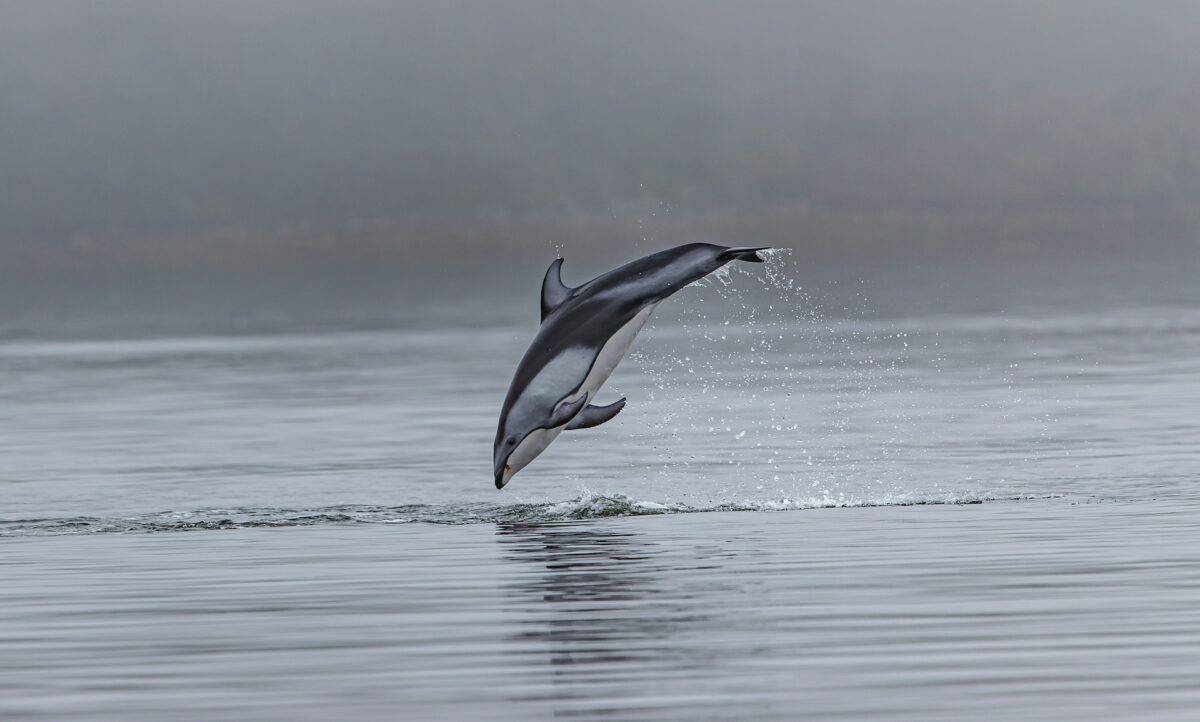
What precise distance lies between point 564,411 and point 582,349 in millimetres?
732

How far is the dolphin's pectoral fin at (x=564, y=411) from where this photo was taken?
74.9 ft

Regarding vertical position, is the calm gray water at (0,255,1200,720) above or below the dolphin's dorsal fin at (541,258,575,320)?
below

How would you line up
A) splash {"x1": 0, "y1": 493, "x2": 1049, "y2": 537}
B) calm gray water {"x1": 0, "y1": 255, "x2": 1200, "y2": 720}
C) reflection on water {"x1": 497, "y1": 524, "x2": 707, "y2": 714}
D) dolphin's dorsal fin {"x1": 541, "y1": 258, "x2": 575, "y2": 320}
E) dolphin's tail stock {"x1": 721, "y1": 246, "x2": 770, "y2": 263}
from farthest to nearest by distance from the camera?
splash {"x1": 0, "y1": 493, "x2": 1049, "y2": 537} < dolphin's dorsal fin {"x1": 541, "y1": 258, "x2": 575, "y2": 320} < dolphin's tail stock {"x1": 721, "y1": 246, "x2": 770, "y2": 263} < reflection on water {"x1": 497, "y1": 524, "x2": 707, "y2": 714} < calm gray water {"x1": 0, "y1": 255, "x2": 1200, "y2": 720}

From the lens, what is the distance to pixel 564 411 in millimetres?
22844

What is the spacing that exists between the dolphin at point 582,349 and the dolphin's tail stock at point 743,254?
0.4 inches

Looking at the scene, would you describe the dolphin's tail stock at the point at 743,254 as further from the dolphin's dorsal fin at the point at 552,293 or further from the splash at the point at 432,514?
the splash at the point at 432,514

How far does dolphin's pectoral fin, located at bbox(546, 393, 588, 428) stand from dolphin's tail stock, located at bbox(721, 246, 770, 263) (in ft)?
7.20

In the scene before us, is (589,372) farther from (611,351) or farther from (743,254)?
(743,254)

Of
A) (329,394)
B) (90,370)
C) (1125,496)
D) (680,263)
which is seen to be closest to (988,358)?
(329,394)

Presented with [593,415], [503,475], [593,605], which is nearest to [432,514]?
[503,475]

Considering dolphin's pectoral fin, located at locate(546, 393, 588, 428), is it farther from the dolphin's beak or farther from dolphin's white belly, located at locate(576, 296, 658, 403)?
the dolphin's beak

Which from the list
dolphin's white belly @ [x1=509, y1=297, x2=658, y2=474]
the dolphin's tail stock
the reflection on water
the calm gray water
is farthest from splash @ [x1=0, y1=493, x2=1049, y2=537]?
the dolphin's tail stock

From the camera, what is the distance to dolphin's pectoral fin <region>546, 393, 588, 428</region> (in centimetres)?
2283

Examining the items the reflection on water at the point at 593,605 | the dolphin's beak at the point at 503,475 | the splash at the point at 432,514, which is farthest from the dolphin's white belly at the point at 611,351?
the splash at the point at 432,514
